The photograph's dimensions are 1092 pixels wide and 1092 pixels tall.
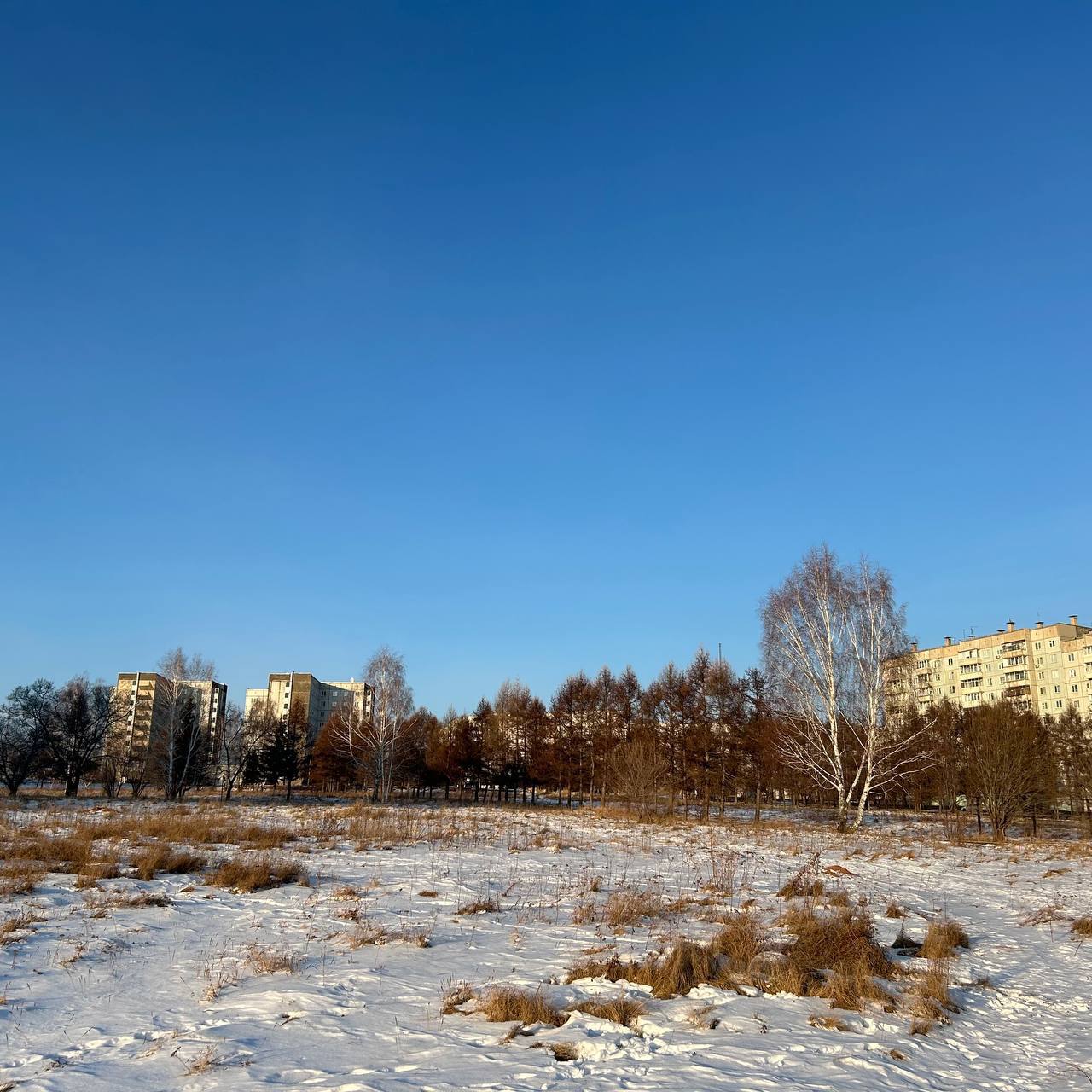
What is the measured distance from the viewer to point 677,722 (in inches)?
1933

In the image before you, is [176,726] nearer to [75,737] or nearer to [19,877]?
[75,737]

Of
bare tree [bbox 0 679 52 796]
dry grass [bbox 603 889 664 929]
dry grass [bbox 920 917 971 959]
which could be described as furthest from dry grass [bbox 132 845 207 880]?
bare tree [bbox 0 679 52 796]

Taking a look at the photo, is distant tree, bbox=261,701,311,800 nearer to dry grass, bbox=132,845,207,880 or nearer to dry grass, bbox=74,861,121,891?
dry grass, bbox=132,845,207,880

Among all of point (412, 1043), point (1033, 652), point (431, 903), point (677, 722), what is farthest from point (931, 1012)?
point (1033, 652)

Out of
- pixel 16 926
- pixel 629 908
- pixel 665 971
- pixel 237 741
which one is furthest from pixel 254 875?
pixel 237 741

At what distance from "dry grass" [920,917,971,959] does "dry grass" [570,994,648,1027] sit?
4.68m

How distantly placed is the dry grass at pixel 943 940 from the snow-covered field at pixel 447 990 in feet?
Answer: 0.57

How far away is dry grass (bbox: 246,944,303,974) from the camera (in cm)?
817

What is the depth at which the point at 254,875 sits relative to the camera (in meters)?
12.9

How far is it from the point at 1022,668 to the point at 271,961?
380ft

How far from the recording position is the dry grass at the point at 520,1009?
7133 millimetres

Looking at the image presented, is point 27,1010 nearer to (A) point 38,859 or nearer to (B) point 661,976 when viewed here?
(B) point 661,976

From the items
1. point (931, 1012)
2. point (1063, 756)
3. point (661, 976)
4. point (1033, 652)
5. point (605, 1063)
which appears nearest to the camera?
point (605, 1063)

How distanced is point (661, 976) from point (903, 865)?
14.7 m
